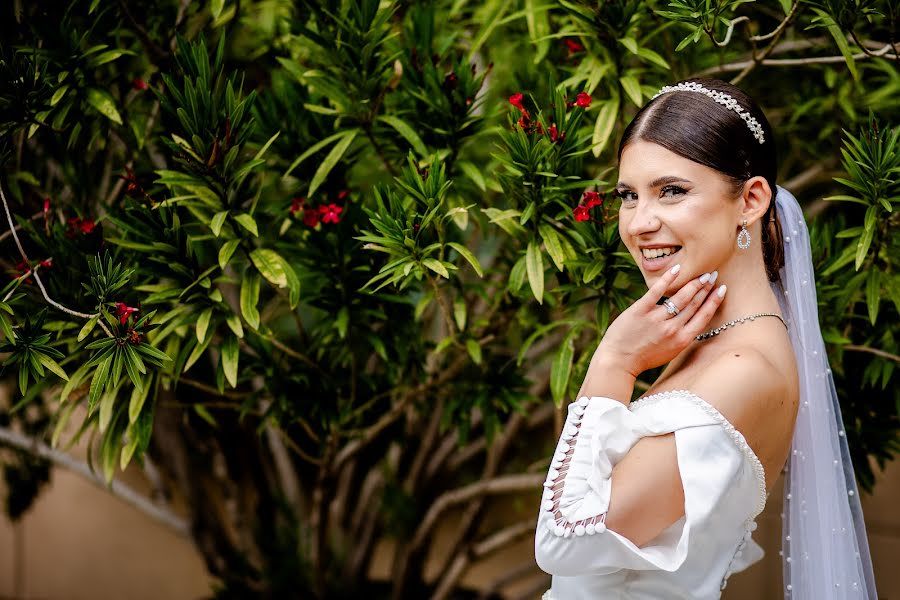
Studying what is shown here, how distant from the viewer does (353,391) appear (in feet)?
8.05

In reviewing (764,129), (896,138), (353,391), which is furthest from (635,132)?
(353,391)

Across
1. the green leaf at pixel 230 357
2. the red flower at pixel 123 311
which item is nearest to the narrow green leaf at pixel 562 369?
the green leaf at pixel 230 357

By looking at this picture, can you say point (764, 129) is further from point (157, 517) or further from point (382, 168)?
point (157, 517)

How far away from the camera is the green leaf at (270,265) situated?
2078 millimetres

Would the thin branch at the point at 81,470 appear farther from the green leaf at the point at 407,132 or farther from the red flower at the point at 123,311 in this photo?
the green leaf at the point at 407,132

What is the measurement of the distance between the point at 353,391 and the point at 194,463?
59.3 inches

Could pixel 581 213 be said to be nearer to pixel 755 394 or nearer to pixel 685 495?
pixel 755 394

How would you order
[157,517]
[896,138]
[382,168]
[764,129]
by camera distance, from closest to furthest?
1. [764,129]
2. [896,138]
3. [382,168]
4. [157,517]

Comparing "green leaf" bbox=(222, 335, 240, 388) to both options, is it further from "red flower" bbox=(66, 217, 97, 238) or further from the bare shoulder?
the bare shoulder

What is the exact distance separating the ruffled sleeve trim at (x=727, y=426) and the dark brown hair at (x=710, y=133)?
1.37 feet

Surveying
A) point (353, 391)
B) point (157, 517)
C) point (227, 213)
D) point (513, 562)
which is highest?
point (227, 213)

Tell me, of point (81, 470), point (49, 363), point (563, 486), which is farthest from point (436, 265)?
point (81, 470)

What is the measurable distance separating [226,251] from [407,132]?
0.59 metres

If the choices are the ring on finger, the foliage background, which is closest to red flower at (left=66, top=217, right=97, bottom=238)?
the foliage background
